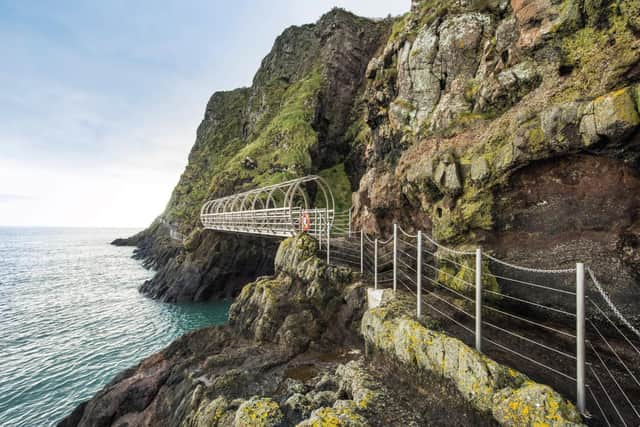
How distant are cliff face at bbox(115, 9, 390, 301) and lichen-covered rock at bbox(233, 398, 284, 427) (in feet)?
71.4

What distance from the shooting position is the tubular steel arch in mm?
14969

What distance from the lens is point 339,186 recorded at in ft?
117

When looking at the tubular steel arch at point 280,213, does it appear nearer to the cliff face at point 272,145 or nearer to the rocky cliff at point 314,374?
the rocky cliff at point 314,374

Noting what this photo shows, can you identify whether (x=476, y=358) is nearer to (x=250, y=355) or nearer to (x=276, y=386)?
(x=276, y=386)

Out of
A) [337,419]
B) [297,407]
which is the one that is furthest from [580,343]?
[297,407]

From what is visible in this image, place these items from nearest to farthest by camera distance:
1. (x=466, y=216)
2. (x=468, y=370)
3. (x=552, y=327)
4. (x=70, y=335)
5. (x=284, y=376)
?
(x=468, y=370) < (x=552, y=327) < (x=284, y=376) < (x=466, y=216) < (x=70, y=335)

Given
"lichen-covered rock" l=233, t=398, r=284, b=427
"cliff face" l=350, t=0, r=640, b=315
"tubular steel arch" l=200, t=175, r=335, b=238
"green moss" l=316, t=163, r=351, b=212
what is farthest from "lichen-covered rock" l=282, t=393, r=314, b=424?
"green moss" l=316, t=163, r=351, b=212

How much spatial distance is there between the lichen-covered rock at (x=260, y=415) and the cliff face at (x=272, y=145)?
21.8 meters

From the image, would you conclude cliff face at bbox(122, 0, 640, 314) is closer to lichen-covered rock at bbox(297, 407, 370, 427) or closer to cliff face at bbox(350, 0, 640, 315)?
cliff face at bbox(350, 0, 640, 315)

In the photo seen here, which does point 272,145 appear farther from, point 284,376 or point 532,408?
point 532,408

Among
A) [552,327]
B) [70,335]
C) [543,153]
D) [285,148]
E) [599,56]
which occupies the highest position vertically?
[285,148]

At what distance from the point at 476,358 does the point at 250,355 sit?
707cm

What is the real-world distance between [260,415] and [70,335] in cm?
1946

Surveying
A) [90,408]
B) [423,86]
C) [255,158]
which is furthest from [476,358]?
[255,158]
